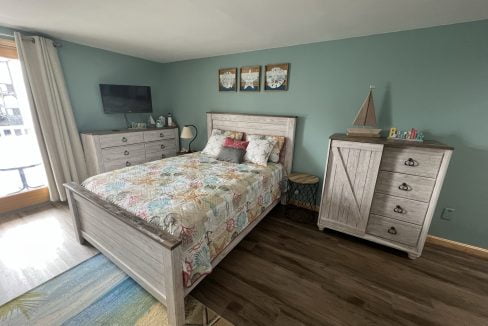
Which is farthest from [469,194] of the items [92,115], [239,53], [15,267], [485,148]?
[92,115]

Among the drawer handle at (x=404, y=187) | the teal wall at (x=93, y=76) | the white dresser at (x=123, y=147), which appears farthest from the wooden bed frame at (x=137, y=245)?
the teal wall at (x=93, y=76)

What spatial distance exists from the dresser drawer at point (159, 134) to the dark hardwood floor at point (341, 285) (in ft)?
8.41

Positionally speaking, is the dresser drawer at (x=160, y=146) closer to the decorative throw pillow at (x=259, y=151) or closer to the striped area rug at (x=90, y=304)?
the decorative throw pillow at (x=259, y=151)

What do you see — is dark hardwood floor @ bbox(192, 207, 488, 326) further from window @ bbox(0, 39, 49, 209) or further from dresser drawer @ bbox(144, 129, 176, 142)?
window @ bbox(0, 39, 49, 209)

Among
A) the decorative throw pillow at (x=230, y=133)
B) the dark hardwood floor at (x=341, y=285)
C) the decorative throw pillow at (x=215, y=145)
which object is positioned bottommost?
the dark hardwood floor at (x=341, y=285)

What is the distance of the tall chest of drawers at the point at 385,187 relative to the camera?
186 centimetres

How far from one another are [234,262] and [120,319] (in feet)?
3.11

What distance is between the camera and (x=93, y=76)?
3105 mm

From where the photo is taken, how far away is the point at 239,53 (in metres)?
3.11

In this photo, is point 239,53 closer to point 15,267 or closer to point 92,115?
point 92,115

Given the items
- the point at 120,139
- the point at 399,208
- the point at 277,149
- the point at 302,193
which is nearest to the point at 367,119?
the point at 399,208

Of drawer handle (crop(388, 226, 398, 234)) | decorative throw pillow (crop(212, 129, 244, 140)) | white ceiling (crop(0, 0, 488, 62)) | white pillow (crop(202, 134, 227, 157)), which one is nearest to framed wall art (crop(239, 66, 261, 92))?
white ceiling (crop(0, 0, 488, 62))

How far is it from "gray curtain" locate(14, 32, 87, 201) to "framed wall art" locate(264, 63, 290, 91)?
111 inches

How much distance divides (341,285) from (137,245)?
168cm
